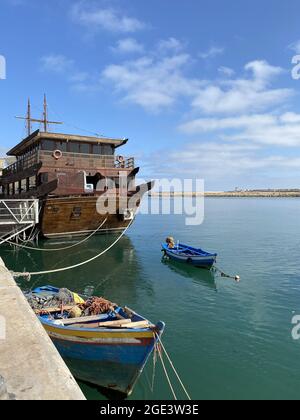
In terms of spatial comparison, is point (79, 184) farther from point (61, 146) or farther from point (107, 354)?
point (107, 354)

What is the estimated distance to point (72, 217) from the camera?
26250mm

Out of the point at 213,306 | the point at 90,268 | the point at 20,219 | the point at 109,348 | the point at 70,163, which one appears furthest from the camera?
the point at 70,163

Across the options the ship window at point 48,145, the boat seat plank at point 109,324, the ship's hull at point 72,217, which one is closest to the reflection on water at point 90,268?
the ship's hull at point 72,217

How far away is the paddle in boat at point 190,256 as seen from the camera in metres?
21.0

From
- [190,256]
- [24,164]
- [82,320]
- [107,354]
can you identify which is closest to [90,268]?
[190,256]

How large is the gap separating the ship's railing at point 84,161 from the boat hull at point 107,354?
20569 mm

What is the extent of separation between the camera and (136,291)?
16406 mm

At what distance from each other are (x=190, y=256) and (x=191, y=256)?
86mm

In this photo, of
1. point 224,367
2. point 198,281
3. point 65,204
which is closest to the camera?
point 224,367

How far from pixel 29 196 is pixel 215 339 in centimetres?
2143

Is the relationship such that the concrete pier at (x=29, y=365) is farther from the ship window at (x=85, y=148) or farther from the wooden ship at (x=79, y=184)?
the ship window at (x=85, y=148)
